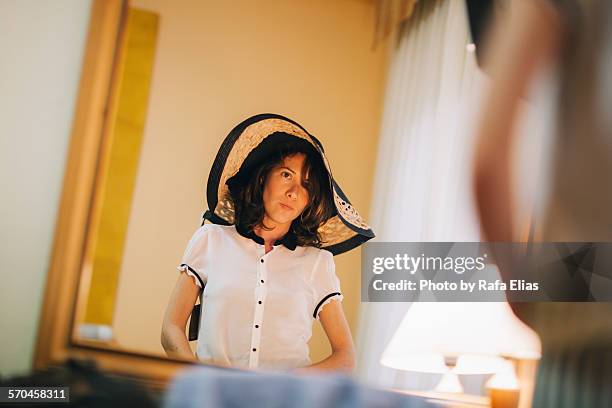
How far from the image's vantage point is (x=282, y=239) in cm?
113

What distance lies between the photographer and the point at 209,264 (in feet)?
3.57

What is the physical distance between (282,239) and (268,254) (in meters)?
0.04

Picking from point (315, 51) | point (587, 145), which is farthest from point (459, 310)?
point (315, 51)

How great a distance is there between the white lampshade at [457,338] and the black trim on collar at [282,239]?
25 centimetres

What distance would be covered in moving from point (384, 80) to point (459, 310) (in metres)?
0.47

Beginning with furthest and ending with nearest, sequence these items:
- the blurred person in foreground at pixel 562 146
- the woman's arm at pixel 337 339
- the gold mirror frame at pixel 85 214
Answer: the blurred person in foreground at pixel 562 146
the woman's arm at pixel 337 339
the gold mirror frame at pixel 85 214

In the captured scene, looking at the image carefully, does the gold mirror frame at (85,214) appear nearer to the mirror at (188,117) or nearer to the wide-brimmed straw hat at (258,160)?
the mirror at (188,117)

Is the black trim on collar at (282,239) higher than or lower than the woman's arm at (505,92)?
lower

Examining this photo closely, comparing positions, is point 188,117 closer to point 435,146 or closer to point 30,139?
point 30,139

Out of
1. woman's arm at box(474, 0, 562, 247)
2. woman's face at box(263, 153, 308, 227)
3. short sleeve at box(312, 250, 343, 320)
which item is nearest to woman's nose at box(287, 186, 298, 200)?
woman's face at box(263, 153, 308, 227)

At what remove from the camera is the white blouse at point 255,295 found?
1.06 meters

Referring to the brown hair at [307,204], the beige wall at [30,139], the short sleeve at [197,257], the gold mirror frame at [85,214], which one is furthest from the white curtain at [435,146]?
the beige wall at [30,139]

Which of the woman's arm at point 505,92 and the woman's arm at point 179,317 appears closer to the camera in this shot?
the woman's arm at point 179,317

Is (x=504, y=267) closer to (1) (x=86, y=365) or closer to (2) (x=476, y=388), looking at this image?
(2) (x=476, y=388)
